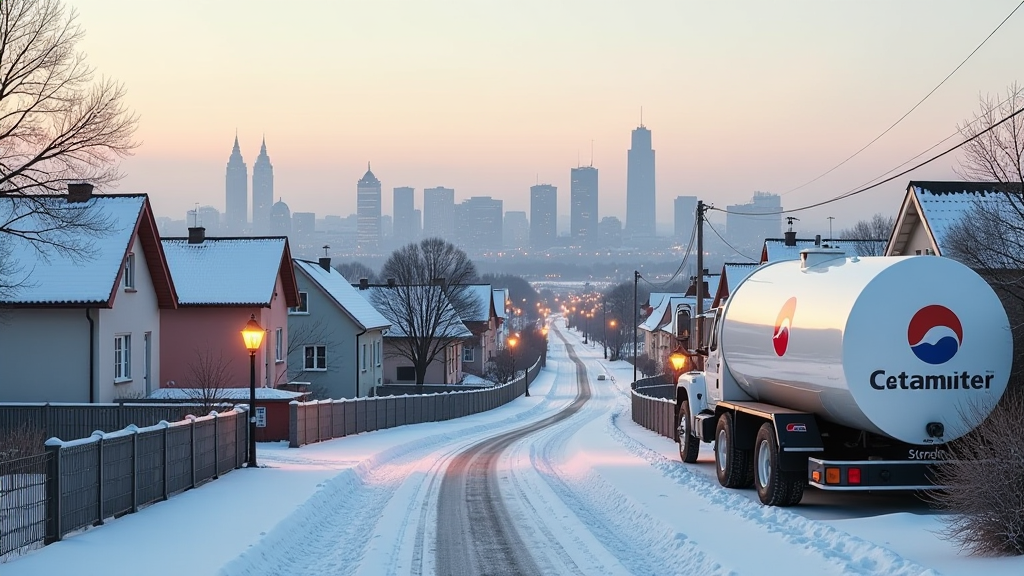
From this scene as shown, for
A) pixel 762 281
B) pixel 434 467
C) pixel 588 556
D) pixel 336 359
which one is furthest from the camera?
pixel 336 359

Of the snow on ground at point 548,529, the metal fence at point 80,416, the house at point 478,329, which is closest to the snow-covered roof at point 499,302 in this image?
the house at point 478,329

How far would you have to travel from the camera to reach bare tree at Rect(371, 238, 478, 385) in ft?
215

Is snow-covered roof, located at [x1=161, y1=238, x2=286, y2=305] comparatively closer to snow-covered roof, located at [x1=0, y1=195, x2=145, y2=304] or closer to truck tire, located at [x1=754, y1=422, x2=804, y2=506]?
snow-covered roof, located at [x1=0, y1=195, x2=145, y2=304]

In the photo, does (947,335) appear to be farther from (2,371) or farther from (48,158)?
(2,371)

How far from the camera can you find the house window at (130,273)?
30.8m

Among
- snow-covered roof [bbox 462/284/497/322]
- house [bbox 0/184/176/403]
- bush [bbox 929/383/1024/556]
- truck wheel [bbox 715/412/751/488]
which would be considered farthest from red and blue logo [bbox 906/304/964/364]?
snow-covered roof [bbox 462/284/497/322]

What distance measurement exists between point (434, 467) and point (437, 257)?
49.1m

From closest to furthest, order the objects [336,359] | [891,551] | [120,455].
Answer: [891,551], [120,455], [336,359]

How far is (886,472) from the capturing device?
1330 centimetres

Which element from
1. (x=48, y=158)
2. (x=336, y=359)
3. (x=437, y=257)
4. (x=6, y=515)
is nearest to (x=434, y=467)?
(x=48, y=158)

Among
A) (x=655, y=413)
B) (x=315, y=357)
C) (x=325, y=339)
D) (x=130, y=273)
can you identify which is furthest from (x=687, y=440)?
(x=315, y=357)

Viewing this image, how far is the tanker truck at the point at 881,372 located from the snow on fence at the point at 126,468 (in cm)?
964

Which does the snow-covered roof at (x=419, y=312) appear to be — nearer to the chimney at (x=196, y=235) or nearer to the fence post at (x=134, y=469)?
the chimney at (x=196, y=235)

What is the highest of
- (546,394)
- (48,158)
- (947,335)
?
(48,158)
